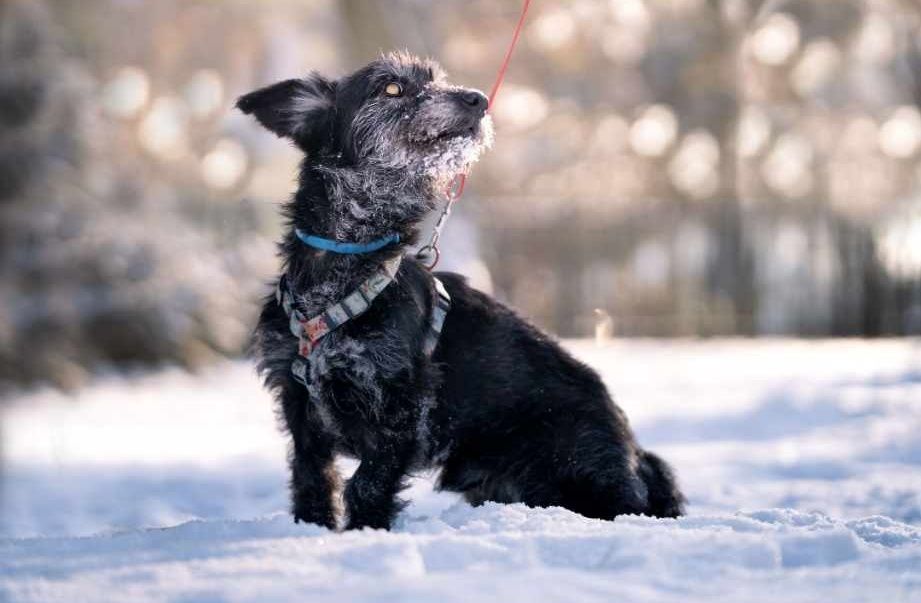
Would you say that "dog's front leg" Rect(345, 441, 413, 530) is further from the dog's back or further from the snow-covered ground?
the dog's back

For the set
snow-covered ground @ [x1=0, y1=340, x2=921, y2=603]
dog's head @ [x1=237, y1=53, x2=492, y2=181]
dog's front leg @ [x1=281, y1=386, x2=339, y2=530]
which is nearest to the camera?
snow-covered ground @ [x1=0, y1=340, x2=921, y2=603]

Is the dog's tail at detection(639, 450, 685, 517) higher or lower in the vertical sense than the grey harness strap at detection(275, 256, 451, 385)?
lower

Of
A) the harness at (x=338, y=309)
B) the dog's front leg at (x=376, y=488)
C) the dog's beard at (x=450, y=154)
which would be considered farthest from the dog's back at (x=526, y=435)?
A: the dog's beard at (x=450, y=154)

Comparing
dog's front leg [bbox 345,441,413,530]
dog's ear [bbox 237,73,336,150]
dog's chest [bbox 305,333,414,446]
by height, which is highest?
dog's ear [bbox 237,73,336,150]

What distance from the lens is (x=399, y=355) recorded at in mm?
3824

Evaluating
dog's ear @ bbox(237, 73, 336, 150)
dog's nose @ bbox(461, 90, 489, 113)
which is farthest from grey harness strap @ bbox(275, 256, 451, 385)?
dog's nose @ bbox(461, 90, 489, 113)

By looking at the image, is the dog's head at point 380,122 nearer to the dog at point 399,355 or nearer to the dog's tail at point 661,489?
the dog at point 399,355

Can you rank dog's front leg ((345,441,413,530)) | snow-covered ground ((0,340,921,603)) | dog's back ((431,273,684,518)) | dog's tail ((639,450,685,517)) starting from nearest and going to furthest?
snow-covered ground ((0,340,921,603)), dog's front leg ((345,441,413,530)), dog's back ((431,273,684,518)), dog's tail ((639,450,685,517))

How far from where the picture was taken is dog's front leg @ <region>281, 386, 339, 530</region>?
3910 millimetres

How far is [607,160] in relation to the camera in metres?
21.3

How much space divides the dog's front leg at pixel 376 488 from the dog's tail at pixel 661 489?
43.0 inches

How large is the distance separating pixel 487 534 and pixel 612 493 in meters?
0.93

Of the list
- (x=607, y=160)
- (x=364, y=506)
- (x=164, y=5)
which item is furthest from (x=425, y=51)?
(x=364, y=506)

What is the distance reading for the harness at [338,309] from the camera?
381 centimetres
